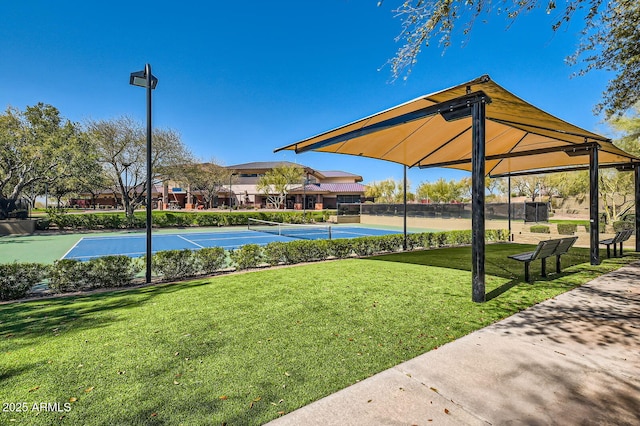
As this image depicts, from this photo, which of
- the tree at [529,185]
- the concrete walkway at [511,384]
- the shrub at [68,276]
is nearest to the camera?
the concrete walkway at [511,384]

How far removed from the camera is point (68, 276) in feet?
20.3

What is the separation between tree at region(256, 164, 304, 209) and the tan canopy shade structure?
39031 mm

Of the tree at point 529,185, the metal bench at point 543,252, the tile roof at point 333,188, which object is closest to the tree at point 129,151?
the metal bench at point 543,252

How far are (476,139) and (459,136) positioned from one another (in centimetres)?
394

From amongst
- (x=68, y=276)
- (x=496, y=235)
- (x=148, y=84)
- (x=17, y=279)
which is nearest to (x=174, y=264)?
(x=68, y=276)

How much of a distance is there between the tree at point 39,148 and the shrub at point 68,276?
18281 mm

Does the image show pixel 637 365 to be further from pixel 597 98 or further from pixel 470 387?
pixel 597 98

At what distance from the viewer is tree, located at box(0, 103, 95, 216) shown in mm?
18859

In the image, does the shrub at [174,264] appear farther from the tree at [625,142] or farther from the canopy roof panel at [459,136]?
the tree at [625,142]

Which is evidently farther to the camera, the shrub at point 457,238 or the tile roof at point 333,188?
the tile roof at point 333,188

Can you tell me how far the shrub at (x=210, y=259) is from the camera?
7768 millimetres

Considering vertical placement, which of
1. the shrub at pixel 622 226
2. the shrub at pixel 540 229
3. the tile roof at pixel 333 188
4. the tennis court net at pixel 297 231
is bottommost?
the tennis court net at pixel 297 231

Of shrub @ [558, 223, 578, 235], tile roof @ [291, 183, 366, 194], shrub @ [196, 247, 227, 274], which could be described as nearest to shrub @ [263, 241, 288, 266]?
shrub @ [196, 247, 227, 274]

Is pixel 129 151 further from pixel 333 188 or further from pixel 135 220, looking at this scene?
pixel 333 188
